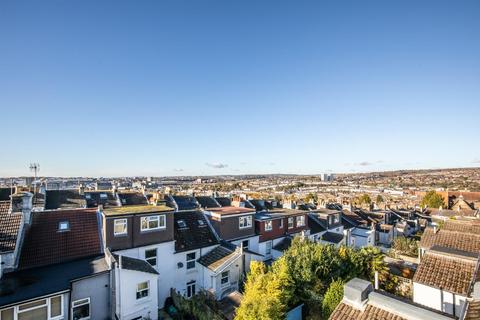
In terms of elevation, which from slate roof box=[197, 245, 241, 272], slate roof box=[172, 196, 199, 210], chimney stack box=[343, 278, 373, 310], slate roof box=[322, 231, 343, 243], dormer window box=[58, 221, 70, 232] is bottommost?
slate roof box=[322, 231, 343, 243]

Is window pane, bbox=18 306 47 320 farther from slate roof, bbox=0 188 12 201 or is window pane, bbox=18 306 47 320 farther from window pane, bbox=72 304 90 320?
slate roof, bbox=0 188 12 201

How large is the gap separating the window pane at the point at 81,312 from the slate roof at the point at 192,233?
7517 mm

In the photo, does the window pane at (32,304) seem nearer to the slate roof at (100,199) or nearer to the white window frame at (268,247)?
the white window frame at (268,247)

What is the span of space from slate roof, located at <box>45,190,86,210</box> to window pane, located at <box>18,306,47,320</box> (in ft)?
88.4

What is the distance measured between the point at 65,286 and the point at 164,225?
8011 mm

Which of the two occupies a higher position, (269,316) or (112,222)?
(112,222)

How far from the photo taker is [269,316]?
42.2 feet

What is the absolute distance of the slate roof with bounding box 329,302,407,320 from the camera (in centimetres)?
799

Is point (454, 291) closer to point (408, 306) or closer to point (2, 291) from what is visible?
point (408, 306)

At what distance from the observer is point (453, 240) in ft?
64.5

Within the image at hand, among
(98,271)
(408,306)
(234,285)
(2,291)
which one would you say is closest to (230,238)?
(234,285)

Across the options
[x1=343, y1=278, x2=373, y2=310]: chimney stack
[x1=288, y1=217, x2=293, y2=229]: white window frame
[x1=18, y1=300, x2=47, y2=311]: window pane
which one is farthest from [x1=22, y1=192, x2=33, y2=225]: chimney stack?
[x1=288, y1=217, x2=293, y2=229]: white window frame

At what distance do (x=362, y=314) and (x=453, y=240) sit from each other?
17.1 meters

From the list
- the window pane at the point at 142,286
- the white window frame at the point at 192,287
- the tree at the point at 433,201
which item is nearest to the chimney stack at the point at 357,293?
the window pane at the point at 142,286
